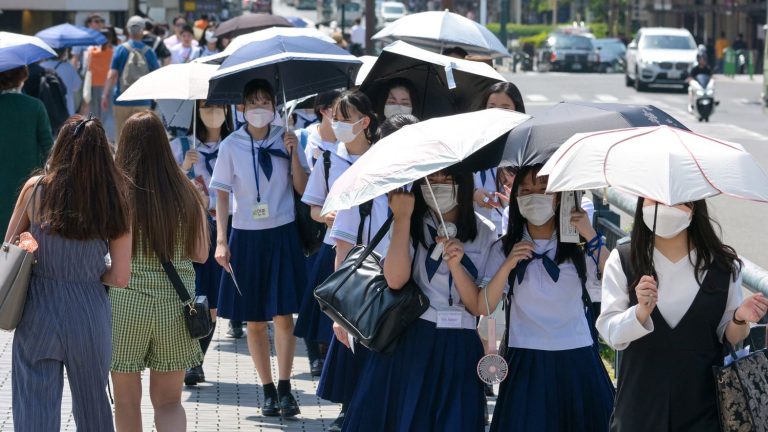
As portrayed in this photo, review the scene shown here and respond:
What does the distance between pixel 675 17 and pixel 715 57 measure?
16698mm

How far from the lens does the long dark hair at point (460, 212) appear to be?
5.59 metres

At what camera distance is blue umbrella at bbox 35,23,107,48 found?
803 inches

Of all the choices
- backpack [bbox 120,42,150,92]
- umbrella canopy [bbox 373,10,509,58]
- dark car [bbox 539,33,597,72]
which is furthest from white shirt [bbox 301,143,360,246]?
dark car [bbox 539,33,597,72]

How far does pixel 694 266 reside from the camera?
16.0 feet

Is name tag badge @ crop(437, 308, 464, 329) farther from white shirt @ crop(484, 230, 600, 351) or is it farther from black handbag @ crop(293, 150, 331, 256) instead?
black handbag @ crop(293, 150, 331, 256)

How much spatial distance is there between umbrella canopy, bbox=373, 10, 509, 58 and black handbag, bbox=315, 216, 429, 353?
4668 mm

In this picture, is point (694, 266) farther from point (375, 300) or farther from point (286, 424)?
point (286, 424)

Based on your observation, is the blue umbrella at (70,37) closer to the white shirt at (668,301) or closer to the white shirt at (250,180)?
the white shirt at (250,180)

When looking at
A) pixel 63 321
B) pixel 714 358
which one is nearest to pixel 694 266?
pixel 714 358

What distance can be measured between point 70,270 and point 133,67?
1270 centimetres

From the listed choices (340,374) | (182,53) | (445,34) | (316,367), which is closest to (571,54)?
(182,53)

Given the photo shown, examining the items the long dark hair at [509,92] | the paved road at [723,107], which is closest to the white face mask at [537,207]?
the long dark hair at [509,92]

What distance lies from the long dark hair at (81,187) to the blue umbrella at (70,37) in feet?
50.1

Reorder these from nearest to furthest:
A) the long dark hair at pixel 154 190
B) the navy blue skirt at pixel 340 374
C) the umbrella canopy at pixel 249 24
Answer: the long dark hair at pixel 154 190, the navy blue skirt at pixel 340 374, the umbrella canopy at pixel 249 24
